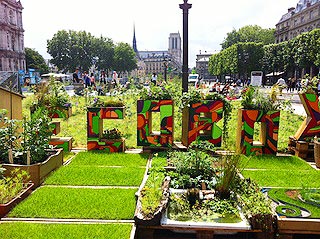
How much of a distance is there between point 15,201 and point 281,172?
469cm

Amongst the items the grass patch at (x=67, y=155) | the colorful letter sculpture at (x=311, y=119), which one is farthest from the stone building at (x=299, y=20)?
the grass patch at (x=67, y=155)

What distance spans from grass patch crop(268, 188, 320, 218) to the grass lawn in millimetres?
537

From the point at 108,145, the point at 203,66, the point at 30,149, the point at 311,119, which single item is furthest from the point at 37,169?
the point at 203,66

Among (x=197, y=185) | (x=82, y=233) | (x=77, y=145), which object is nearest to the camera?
(x=82, y=233)

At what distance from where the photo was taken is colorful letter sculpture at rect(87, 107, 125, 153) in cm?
732

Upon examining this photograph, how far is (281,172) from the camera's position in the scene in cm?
586

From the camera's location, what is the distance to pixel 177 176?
498 centimetres

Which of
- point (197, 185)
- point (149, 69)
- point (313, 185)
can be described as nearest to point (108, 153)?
point (197, 185)

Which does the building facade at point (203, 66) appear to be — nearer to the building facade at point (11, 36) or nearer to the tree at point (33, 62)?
the tree at point (33, 62)

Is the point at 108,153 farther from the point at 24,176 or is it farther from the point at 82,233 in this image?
the point at 82,233

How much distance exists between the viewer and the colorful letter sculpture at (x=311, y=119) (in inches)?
281

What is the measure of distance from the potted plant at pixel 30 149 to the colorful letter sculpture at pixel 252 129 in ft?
13.7

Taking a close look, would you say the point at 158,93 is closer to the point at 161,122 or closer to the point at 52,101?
the point at 161,122

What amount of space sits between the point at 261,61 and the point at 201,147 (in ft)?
163
